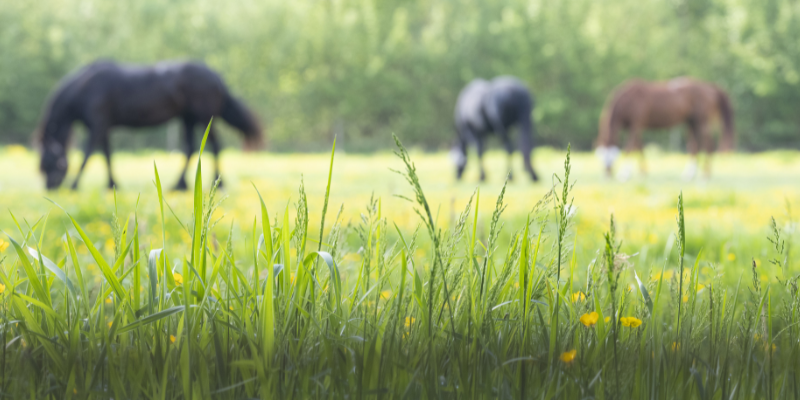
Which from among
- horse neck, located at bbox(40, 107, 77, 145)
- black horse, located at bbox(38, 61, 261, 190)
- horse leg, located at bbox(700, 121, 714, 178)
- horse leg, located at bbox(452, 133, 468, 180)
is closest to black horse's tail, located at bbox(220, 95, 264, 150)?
black horse, located at bbox(38, 61, 261, 190)

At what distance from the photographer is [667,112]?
12.7m

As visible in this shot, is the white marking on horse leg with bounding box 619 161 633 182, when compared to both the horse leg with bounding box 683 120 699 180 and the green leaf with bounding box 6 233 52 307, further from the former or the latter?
the green leaf with bounding box 6 233 52 307

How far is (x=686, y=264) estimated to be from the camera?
2975mm

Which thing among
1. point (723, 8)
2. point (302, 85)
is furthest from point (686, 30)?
point (302, 85)

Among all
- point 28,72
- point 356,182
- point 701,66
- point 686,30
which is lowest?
point 356,182

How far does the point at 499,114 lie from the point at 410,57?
21585 mm

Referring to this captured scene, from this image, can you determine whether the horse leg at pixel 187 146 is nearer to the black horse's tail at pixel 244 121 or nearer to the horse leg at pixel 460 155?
the black horse's tail at pixel 244 121

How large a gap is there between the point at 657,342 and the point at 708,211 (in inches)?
203

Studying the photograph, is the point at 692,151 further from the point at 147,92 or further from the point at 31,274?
the point at 31,274

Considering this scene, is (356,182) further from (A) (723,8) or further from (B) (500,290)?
(A) (723,8)

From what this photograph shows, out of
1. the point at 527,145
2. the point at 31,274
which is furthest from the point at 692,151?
the point at 31,274

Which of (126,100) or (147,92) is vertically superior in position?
(147,92)

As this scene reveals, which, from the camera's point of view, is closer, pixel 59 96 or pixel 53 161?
pixel 53 161

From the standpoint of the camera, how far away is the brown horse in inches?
481
